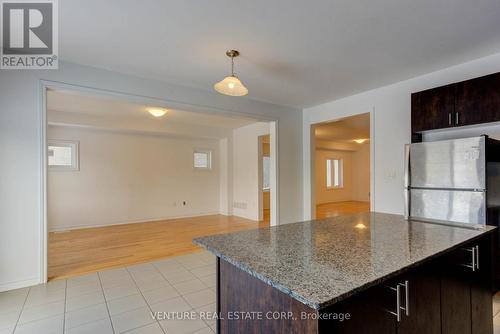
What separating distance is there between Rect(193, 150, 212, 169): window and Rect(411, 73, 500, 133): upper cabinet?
5471 mm

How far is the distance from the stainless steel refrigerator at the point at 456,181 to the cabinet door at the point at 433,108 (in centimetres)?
49

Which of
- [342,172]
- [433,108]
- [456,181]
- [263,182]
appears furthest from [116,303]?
[342,172]

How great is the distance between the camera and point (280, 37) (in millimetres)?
2352

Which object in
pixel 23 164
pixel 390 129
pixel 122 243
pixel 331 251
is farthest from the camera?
pixel 122 243

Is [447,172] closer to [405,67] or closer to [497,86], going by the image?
[497,86]

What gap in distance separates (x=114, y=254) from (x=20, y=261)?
1257mm

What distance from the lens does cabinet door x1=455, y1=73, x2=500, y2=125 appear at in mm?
2438

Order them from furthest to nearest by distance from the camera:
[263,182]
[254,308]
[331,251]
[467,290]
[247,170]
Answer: [263,182] → [247,170] → [467,290] → [331,251] → [254,308]

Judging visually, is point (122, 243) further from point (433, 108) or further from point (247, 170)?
point (433, 108)

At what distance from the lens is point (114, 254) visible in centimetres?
380

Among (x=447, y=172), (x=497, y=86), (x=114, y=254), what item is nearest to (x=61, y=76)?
(x=114, y=254)

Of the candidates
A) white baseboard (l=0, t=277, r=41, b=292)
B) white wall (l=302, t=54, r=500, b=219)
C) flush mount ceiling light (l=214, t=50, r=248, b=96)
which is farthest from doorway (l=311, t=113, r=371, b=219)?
white baseboard (l=0, t=277, r=41, b=292)

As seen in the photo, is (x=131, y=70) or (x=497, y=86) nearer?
(x=497, y=86)

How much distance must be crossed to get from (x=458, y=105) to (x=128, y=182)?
6.38 meters
